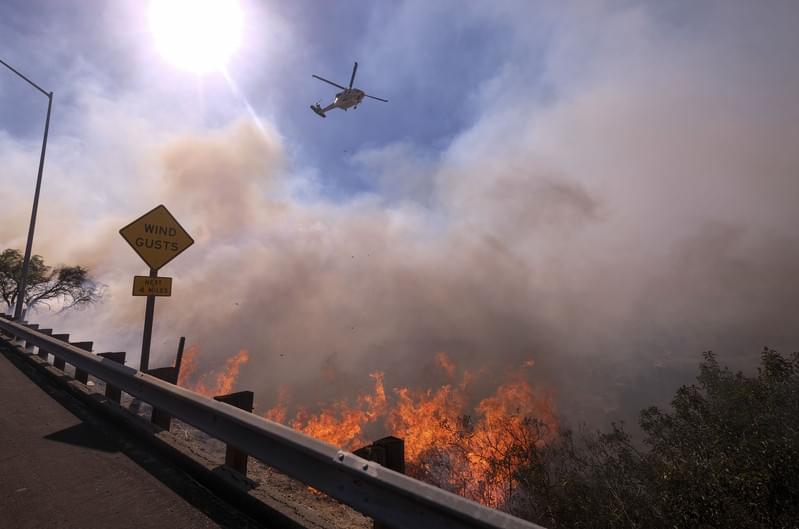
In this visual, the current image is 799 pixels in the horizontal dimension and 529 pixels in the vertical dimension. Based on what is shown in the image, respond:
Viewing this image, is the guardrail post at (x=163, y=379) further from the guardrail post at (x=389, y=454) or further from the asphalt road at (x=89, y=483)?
the guardrail post at (x=389, y=454)

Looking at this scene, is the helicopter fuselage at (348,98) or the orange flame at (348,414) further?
the orange flame at (348,414)

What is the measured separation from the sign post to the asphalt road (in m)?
1.50

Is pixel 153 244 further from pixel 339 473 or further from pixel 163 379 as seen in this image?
pixel 339 473

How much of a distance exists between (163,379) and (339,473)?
4.47 meters

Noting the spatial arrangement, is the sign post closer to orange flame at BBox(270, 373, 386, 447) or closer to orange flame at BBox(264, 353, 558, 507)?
orange flame at BBox(264, 353, 558, 507)

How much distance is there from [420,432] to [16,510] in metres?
45.1

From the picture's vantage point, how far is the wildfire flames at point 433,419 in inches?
1190

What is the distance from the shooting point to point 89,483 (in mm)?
3635

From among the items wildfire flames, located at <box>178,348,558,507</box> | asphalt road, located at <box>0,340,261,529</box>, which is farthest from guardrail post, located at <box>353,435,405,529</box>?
wildfire flames, located at <box>178,348,558,507</box>

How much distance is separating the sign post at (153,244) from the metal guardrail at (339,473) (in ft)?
8.50

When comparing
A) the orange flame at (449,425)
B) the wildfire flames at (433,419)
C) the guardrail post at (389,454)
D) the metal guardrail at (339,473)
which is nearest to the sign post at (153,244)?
the metal guardrail at (339,473)

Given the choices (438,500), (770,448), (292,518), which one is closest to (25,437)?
(292,518)

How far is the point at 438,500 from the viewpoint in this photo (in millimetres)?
2086

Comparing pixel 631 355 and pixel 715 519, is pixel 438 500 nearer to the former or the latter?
pixel 715 519
